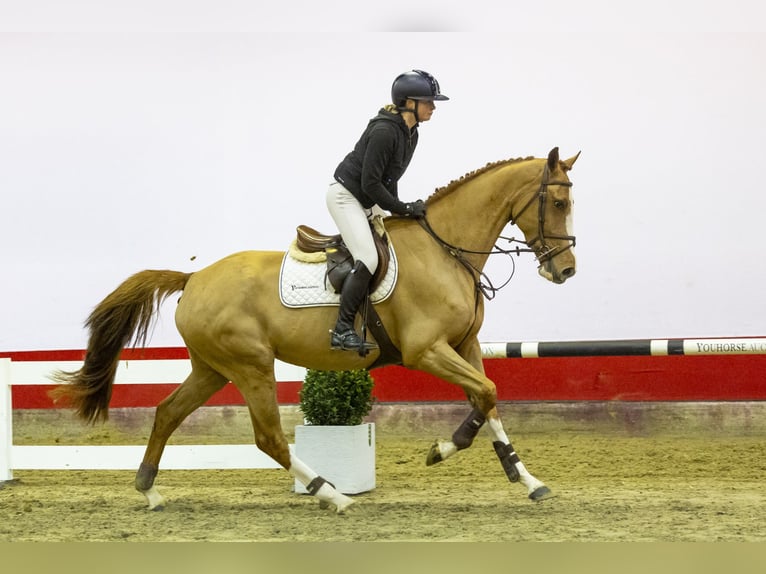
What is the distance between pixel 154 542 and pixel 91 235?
170 inches

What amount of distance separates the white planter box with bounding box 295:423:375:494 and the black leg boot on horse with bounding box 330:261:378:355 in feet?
3.01

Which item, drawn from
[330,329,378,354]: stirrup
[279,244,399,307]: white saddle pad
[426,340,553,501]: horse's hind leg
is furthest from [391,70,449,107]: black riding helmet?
[426,340,553,501]: horse's hind leg

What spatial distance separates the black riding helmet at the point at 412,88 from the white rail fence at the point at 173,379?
1990mm

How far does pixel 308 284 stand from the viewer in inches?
204

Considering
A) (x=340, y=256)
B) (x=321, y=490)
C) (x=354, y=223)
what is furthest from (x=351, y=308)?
(x=321, y=490)

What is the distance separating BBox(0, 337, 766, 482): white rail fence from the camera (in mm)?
6129

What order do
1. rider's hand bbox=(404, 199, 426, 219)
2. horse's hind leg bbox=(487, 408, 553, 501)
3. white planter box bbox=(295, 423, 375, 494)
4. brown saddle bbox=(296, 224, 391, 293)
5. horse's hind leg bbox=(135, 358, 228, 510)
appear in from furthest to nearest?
white planter box bbox=(295, 423, 375, 494), horse's hind leg bbox=(135, 358, 228, 510), rider's hand bbox=(404, 199, 426, 219), brown saddle bbox=(296, 224, 391, 293), horse's hind leg bbox=(487, 408, 553, 501)

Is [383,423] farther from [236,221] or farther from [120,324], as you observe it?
[120,324]

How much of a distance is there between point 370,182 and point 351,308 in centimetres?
66

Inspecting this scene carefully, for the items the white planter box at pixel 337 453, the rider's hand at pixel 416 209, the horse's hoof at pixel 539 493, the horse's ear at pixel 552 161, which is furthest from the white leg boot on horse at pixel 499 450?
the horse's ear at pixel 552 161

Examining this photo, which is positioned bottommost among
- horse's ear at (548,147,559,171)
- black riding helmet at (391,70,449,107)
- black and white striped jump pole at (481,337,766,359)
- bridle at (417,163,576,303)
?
black and white striped jump pole at (481,337,766,359)

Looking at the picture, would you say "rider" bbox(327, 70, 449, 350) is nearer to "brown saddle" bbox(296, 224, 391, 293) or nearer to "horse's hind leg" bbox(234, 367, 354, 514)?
"brown saddle" bbox(296, 224, 391, 293)

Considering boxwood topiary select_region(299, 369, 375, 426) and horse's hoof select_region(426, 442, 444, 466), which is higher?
boxwood topiary select_region(299, 369, 375, 426)

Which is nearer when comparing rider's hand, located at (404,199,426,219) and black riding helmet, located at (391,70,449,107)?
black riding helmet, located at (391,70,449,107)
